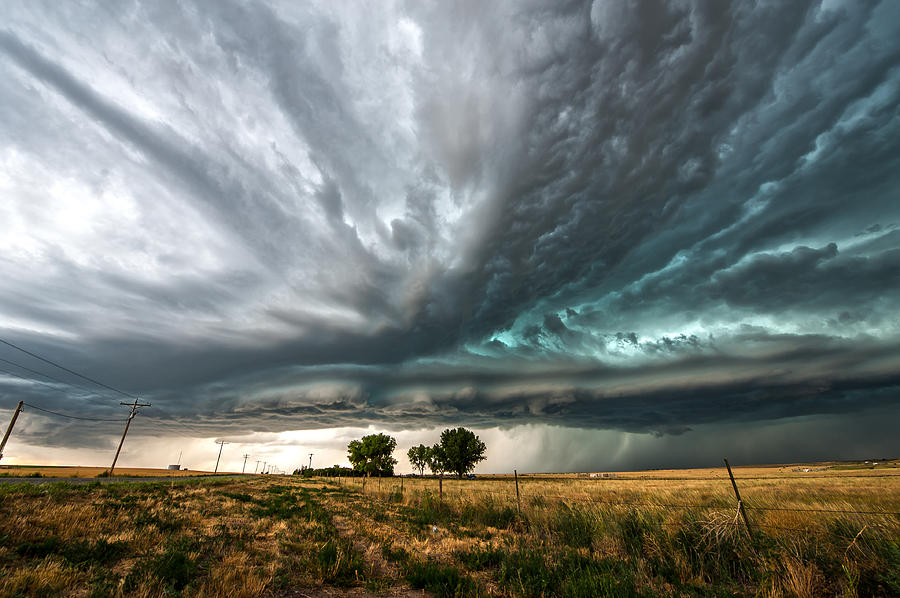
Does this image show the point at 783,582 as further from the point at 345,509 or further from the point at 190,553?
the point at 345,509

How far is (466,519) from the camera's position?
18.4 metres

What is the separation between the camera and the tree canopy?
94863 millimetres

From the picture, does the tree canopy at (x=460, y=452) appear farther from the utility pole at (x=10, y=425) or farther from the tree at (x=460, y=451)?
the utility pole at (x=10, y=425)

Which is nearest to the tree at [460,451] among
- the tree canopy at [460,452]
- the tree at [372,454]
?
the tree canopy at [460,452]

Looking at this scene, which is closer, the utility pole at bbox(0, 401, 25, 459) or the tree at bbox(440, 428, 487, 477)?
the utility pole at bbox(0, 401, 25, 459)

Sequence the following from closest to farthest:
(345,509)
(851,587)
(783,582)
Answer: (851,587), (783,582), (345,509)

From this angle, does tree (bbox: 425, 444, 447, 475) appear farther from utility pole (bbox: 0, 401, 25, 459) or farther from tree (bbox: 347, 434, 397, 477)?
utility pole (bbox: 0, 401, 25, 459)

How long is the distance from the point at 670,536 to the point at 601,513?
3.55m

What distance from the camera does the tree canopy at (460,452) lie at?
94863mm

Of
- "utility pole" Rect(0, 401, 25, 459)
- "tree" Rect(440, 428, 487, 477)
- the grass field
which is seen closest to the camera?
the grass field

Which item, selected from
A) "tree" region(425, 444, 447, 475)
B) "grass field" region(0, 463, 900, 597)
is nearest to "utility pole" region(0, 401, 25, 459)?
"grass field" region(0, 463, 900, 597)

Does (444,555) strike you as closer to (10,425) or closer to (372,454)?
(10,425)

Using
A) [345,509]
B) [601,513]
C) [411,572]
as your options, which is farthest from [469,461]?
[411,572]

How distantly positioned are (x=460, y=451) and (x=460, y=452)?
0.80ft
